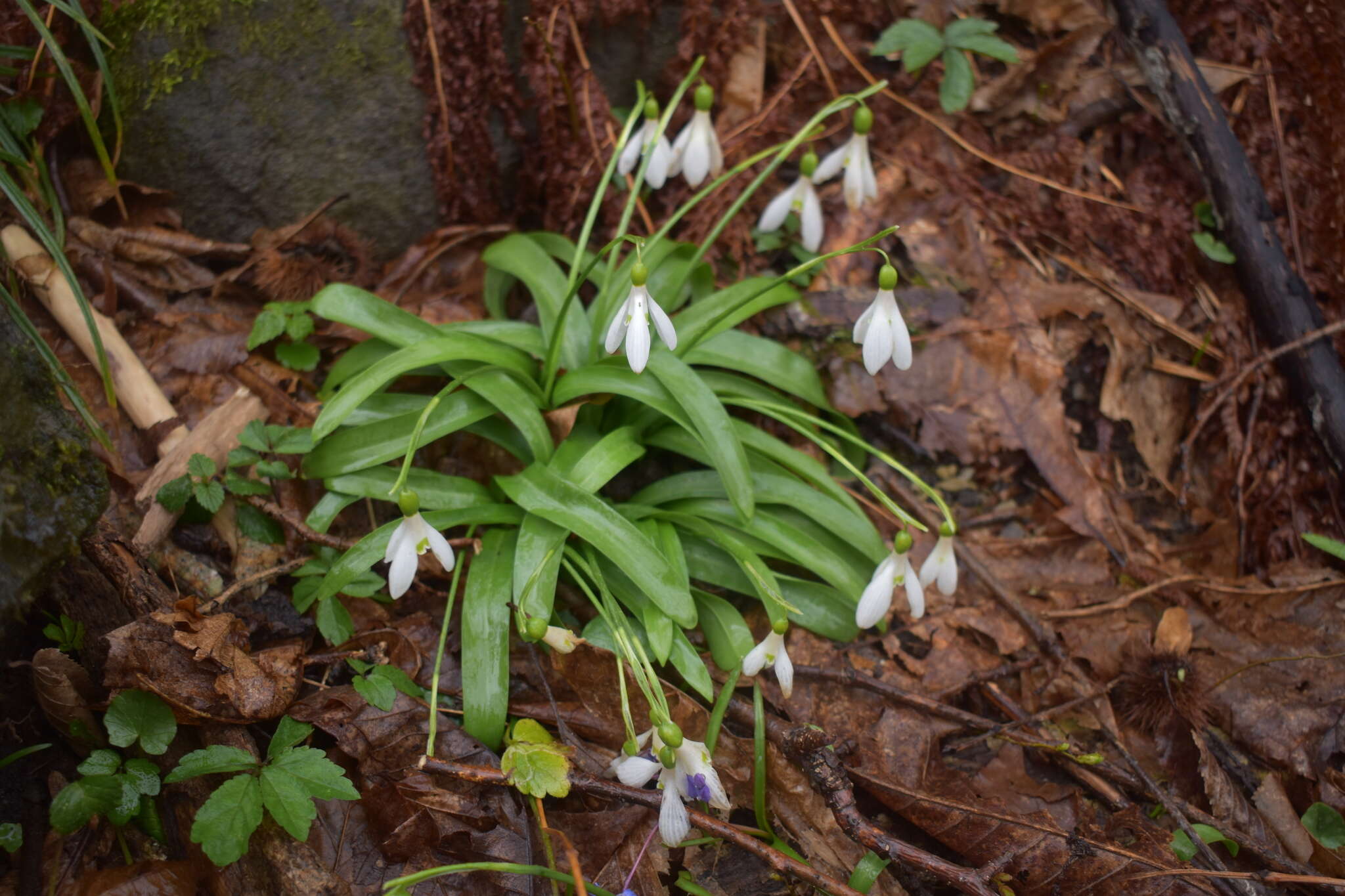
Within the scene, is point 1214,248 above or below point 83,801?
below

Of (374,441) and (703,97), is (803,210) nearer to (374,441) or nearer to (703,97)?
(703,97)

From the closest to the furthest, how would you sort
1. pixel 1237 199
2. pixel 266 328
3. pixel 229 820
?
pixel 229 820 < pixel 266 328 < pixel 1237 199

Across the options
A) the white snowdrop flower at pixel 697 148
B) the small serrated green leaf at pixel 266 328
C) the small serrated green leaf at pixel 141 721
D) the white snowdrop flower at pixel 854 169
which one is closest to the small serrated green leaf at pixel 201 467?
the small serrated green leaf at pixel 266 328

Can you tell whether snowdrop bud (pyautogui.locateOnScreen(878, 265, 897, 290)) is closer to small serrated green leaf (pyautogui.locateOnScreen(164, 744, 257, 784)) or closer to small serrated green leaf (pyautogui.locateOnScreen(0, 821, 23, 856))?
small serrated green leaf (pyautogui.locateOnScreen(164, 744, 257, 784))

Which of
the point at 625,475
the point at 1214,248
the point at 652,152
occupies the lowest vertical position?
the point at 1214,248

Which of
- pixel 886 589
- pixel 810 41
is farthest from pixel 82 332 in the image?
pixel 810 41

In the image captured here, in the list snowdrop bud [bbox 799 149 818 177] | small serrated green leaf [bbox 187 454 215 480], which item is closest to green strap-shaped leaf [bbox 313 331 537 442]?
small serrated green leaf [bbox 187 454 215 480]

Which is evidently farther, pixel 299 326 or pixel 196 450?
pixel 299 326

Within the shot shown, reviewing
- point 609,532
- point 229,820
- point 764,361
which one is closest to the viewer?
point 229,820
